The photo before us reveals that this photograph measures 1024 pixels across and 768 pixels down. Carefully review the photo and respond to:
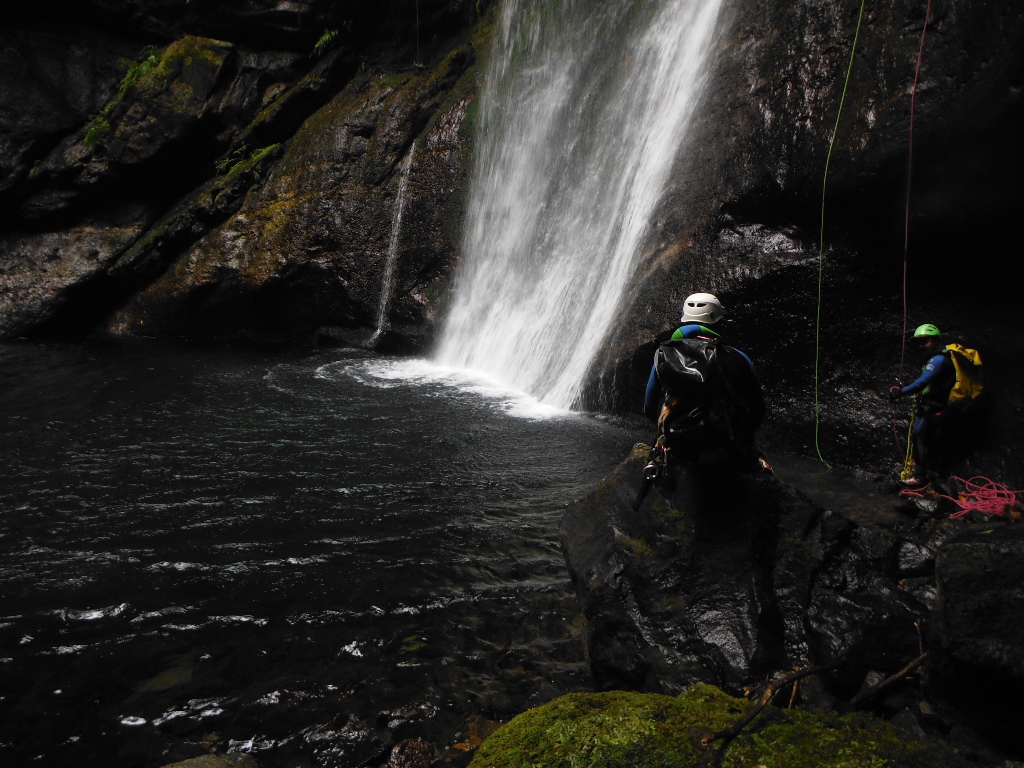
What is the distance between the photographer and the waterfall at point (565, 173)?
11641 millimetres

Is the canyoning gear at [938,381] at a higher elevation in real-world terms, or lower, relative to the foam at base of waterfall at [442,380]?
higher

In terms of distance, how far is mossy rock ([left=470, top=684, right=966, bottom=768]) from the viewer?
2.47m

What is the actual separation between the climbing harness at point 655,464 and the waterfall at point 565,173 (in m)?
6.25

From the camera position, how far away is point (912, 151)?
7.25m

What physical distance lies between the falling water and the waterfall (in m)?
2.04

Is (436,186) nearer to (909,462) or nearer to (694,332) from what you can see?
(909,462)

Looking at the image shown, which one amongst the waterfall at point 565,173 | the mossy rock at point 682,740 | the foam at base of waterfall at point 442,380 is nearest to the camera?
the mossy rock at point 682,740

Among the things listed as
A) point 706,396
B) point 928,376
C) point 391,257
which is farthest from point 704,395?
point 391,257

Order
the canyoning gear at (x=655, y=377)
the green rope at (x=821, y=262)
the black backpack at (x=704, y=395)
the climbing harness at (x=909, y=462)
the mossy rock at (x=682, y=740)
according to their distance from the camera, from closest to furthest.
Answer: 1. the mossy rock at (x=682, y=740)
2. the black backpack at (x=704, y=395)
3. the canyoning gear at (x=655, y=377)
4. the climbing harness at (x=909, y=462)
5. the green rope at (x=821, y=262)

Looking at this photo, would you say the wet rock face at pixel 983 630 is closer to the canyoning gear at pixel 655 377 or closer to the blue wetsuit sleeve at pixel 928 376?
the canyoning gear at pixel 655 377

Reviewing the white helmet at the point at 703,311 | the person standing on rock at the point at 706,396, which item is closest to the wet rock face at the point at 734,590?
the person standing on rock at the point at 706,396

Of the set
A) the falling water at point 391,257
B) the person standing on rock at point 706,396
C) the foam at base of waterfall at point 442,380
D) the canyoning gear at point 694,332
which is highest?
the falling water at point 391,257

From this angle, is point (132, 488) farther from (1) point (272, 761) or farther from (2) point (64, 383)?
(2) point (64, 383)

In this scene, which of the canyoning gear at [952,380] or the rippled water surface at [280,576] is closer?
the rippled water surface at [280,576]
